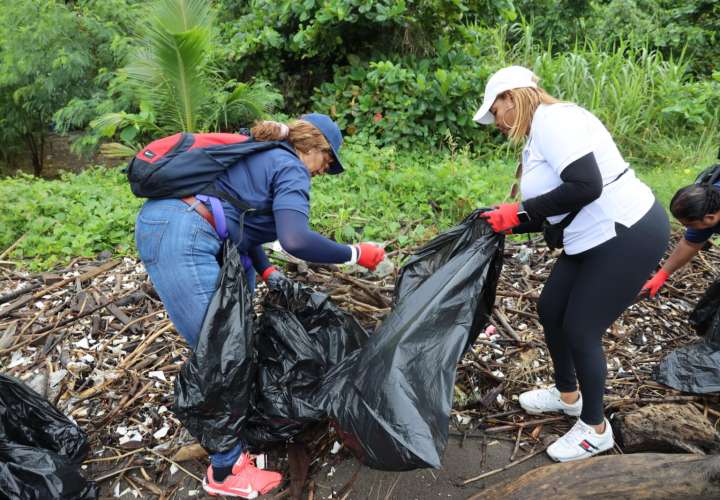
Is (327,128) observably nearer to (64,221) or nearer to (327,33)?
(64,221)

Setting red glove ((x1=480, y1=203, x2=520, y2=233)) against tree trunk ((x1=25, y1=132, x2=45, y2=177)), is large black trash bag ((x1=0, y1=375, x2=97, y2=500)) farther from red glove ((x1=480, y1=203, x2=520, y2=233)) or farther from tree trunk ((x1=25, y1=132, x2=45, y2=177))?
tree trunk ((x1=25, y1=132, x2=45, y2=177))

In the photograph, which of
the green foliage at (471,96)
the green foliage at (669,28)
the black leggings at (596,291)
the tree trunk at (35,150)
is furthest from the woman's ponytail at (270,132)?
the tree trunk at (35,150)

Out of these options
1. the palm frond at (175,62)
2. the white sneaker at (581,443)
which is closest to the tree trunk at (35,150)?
the palm frond at (175,62)

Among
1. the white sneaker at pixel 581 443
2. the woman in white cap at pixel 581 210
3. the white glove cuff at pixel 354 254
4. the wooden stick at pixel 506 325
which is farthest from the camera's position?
the wooden stick at pixel 506 325

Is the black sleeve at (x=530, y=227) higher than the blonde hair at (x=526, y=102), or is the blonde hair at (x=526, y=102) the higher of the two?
the blonde hair at (x=526, y=102)

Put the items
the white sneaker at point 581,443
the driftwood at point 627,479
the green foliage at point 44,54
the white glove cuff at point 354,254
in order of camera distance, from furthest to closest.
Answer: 1. the green foliage at point 44,54
2. the white sneaker at point 581,443
3. the white glove cuff at point 354,254
4. the driftwood at point 627,479

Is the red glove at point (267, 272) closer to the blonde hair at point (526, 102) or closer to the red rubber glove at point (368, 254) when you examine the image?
the red rubber glove at point (368, 254)

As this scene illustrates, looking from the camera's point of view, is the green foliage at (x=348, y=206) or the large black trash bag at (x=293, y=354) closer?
the large black trash bag at (x=293, y=354)

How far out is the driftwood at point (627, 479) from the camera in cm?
179

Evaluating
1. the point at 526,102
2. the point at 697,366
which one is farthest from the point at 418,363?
the point at 697,366

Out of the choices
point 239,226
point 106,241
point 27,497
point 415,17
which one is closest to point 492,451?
point 239,226

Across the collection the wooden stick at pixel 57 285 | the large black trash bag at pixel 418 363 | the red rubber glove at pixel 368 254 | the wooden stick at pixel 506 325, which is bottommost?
the wooden stick at pixel 506 325

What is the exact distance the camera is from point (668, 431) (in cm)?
240

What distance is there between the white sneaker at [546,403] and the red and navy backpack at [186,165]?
1753 mm
